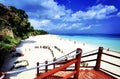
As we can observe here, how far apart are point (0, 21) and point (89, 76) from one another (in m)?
7.97

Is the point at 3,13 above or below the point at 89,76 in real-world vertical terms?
above

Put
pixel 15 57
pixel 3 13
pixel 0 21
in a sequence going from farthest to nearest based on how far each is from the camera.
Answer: pixel 15 57
pixel 3 13
pixel 0 21

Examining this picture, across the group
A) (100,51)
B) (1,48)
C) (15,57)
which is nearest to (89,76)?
(100,51)

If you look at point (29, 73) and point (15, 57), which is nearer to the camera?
point (29, 73)

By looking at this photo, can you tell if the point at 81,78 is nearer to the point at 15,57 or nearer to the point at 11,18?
the point at 11,18

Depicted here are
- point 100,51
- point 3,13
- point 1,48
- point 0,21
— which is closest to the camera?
point 100,51

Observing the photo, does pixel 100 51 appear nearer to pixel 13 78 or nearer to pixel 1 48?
pixel 1 48

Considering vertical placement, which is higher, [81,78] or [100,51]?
[100,51]

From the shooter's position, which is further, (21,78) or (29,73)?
(29,73)

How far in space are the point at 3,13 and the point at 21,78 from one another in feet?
21.1

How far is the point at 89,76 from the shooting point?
5.02 m

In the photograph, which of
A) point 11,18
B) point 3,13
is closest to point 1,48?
point 3,13

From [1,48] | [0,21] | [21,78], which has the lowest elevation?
[21,78]

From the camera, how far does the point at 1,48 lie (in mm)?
8477
